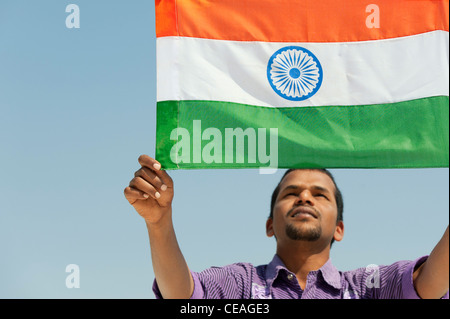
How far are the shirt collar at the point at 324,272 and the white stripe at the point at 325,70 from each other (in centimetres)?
136

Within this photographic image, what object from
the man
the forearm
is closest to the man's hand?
the man

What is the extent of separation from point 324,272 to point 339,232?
805mm

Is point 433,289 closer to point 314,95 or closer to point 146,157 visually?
point 314,95

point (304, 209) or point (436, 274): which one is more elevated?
point (304, 209)

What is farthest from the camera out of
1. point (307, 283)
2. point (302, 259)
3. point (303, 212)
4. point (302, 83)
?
point (302, 83)

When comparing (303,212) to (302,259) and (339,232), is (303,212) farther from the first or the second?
(339,232)

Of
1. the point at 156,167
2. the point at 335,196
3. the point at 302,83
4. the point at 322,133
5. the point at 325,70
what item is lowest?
the point at 335,196

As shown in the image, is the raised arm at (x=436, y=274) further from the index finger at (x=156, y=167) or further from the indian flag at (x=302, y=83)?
the index finger at (x=156, y=167)

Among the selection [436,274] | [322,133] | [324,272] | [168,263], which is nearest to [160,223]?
[168,263]

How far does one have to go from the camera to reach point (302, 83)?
6.54 meters

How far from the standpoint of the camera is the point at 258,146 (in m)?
6.23

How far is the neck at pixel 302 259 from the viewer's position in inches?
249

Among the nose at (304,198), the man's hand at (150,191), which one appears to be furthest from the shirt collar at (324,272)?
the man's hand at (150,191)
